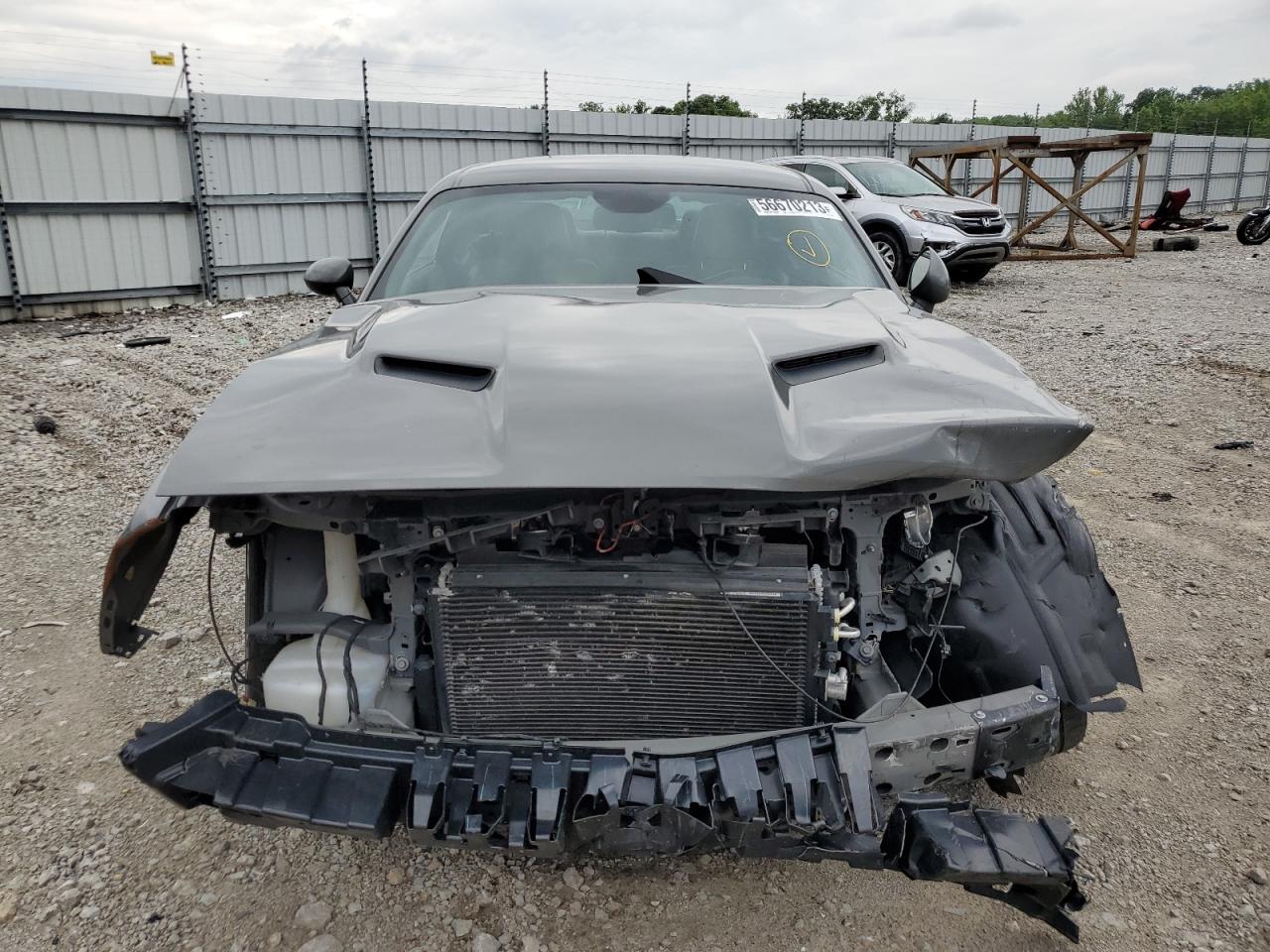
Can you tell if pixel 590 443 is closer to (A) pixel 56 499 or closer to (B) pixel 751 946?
(B) pixel 751 946

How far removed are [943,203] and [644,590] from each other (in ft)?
36.9

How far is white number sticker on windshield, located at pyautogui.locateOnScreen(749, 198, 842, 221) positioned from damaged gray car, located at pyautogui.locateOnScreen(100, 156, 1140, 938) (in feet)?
3.28

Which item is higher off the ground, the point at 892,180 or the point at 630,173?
the point at 892,180

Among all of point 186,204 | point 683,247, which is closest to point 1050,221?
point 186,204

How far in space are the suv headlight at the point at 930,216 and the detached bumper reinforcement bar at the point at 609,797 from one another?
10.7 meters

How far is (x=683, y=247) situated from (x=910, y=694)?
1757 millimetres

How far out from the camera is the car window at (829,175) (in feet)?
39.8

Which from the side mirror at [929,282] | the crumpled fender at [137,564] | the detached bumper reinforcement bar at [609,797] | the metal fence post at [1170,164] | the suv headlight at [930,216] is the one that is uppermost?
the metal fence post at [1170,164]

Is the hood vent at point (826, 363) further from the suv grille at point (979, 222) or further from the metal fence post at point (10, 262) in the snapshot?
the metal fence post at point (10, 262)

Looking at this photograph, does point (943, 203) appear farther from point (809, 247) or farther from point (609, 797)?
point (609, 797)

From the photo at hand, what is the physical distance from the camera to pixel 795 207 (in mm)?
3410

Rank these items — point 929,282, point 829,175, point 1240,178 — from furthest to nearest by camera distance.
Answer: point 1240,178
point 829,175
point 929,282

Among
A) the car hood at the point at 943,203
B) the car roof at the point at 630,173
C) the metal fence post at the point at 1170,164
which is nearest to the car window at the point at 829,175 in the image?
the car hood at the point at 943,203

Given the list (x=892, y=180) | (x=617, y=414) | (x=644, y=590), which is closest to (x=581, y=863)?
(x=644, y=590)
